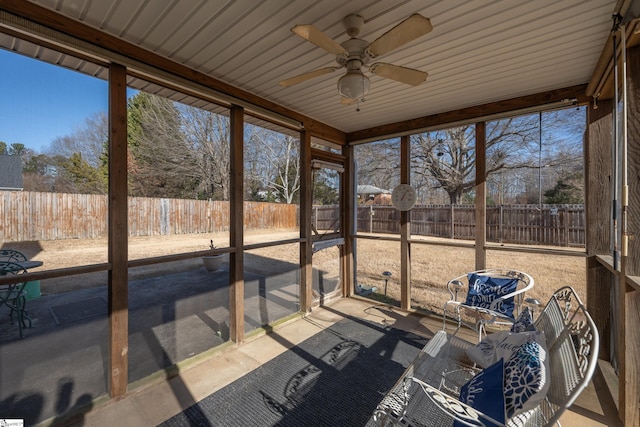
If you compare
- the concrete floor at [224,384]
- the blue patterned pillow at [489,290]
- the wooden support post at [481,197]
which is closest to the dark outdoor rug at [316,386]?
the concrete floor at [224,384]

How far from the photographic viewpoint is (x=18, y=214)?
1.64m

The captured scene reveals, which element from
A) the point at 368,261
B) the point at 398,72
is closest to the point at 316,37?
the point at 398,72

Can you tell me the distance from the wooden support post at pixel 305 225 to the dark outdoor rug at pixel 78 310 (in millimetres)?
2146

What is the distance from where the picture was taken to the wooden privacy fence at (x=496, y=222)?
111 inches

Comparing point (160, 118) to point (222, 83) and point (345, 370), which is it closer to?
point (222, 83)

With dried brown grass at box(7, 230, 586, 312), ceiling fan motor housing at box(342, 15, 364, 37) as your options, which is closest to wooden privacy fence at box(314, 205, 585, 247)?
dried brown grass at box(7, 230, 586, 312)

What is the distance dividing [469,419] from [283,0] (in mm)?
2294

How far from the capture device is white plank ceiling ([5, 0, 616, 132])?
1.64 metres

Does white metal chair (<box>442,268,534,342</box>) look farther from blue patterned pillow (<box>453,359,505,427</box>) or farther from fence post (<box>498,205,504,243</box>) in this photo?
blue patterned pillow (<box>453,359,505,427</box>)

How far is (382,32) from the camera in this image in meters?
1.86

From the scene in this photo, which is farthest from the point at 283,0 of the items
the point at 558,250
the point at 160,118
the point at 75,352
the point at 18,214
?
the point at 558,250

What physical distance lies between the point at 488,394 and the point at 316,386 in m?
1.36

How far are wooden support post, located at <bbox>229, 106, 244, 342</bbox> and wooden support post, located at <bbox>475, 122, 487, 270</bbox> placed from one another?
2704 millimetres

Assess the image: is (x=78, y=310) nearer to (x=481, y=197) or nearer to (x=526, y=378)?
(x=526, y=378)
